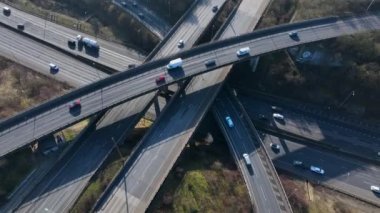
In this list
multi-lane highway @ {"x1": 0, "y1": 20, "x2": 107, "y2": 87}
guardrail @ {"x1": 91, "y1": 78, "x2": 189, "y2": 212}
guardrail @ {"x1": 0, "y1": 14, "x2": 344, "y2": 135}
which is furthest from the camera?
multi-lane highway @ {"x1": 0, "y1": 20, "x2": 107, "y2": 87}

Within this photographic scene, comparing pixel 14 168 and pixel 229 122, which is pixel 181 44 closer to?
pixel 229 122

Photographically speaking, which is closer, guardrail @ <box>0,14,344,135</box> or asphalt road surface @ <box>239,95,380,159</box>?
guardrail @ <box>0,14,344,135</box>

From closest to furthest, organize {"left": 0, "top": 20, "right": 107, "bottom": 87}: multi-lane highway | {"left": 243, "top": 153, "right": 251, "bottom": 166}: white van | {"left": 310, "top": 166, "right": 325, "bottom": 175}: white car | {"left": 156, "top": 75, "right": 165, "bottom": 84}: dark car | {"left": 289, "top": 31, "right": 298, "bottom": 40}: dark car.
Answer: {"left": 243, "top": 153, "right": 251, "bottom": 166}: white van < {"left": 156, "top": 75, "right": 165, "bottom": 84}: dark car < {"left": 310, "top": 166, "right": 325, "bottom": 175}: white car < {"left": 289, "top": 31, "right": 298, "bottom": 40}: dark car < {"left": 0, "top": 20, "right": 107, "bottom": 87}: multi-lane highway

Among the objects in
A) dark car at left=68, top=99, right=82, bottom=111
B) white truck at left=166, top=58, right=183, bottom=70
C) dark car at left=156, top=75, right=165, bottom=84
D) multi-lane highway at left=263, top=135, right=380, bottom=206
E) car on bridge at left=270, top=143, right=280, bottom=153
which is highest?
white truck at left=166, top=58, right=183, bottom=70

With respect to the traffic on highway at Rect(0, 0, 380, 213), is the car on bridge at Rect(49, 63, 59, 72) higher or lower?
higher

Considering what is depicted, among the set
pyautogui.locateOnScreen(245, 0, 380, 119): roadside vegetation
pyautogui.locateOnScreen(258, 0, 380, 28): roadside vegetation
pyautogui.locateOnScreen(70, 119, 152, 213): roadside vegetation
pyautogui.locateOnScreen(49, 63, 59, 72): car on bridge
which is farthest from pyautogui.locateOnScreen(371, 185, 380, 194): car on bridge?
pyautogui.locateOnScreen(49, 63, 59, 72): car on bridge

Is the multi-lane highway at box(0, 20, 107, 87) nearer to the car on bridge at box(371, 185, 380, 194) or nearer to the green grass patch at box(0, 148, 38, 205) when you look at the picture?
the green grass patch at box(0, 148, 38, 205)

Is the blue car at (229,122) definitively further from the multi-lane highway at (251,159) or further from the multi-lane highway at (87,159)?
the multi-lane highway at (87,159)

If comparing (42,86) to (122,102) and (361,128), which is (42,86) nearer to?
(122,102)

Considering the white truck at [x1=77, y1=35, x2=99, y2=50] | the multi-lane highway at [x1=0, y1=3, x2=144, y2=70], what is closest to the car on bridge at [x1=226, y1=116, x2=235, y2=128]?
the multi-lane highway at [x1=0, y1=3, x2=144, y2=70]
